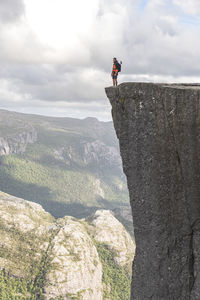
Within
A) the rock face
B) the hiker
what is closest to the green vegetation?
the rock face

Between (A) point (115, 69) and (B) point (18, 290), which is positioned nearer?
(A) point (115, 69)

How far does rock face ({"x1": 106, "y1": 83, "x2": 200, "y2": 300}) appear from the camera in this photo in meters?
16.5

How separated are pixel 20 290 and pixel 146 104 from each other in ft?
701

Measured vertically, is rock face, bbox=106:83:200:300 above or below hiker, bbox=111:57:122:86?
below

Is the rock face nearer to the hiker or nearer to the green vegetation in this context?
the hiker

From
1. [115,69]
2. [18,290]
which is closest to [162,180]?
[115,69]

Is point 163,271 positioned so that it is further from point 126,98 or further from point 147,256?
point 126,98

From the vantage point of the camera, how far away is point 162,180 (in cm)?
1752

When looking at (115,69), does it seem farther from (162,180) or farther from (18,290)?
(18,290)

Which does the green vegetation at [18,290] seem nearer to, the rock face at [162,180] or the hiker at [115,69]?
the rock face at [162,180]

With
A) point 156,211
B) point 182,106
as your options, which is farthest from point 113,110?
point 156,211

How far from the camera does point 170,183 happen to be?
1741 centimetres

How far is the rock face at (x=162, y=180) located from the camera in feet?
54.2

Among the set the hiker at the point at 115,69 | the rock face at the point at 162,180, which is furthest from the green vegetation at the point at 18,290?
the hiker at the point at 115,69
